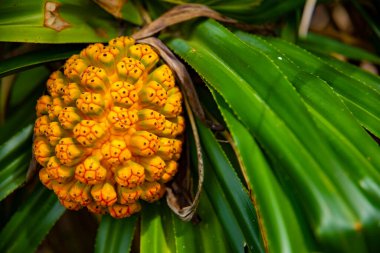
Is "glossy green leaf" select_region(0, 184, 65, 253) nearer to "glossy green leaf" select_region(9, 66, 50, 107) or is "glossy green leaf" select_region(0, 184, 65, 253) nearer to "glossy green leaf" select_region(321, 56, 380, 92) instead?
"glossy green leaf" select_region(9, 66, 50, 107)

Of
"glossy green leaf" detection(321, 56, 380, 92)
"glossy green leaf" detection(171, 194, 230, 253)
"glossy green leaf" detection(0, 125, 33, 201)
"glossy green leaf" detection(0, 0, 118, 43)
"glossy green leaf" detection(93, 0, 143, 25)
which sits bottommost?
"glossy green leaf" detection(0, 125, 33, 201)

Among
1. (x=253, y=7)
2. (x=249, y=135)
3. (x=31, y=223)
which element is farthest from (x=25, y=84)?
(x=249, y=135)

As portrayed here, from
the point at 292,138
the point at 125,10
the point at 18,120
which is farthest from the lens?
the point at 18,120

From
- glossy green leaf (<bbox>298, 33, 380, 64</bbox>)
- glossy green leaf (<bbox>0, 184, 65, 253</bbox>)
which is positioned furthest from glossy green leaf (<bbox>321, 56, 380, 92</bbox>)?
glossy green leaf (<bbox>0, 184, 65, 253</bbox>)

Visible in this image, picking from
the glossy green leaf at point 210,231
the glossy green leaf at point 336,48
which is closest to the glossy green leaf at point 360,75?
the glossy green leaf at point 336,48

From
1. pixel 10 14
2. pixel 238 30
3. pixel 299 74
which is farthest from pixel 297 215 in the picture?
pixel 10 14

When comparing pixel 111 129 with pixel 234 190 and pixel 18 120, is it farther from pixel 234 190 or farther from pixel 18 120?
pixel 18 120
